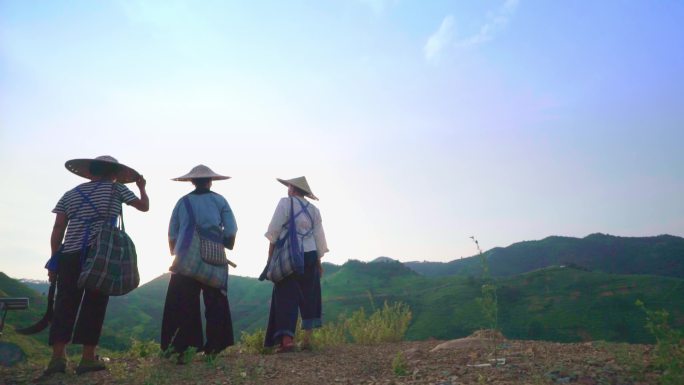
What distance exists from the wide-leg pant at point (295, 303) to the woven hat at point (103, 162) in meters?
2.01

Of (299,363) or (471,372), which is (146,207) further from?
(471,372)

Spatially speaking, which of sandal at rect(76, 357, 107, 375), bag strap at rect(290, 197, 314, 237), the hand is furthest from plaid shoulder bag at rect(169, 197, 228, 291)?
bag strap at rect(290, 197, 314, 237)

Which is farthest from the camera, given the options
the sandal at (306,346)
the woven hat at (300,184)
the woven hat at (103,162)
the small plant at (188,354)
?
the woven hat at (300,184)

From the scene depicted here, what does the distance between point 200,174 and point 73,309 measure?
68.3 inches

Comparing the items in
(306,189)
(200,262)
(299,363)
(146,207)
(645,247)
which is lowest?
(299,363)

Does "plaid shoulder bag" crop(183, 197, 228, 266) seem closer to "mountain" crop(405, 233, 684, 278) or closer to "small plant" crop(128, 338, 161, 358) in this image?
"small plant" crop(128, 338, 161, 358)

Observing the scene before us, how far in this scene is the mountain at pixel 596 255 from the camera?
51.4 m

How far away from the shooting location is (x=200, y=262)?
15.7ft

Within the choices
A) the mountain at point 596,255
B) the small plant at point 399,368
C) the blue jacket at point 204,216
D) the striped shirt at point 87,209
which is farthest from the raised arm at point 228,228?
the mountain at point 596,255

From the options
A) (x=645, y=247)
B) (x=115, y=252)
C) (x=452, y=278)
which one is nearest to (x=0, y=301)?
(x=115, y=252)

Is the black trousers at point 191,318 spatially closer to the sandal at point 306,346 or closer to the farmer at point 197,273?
the farmer at point 197,273

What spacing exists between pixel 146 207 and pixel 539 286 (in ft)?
113

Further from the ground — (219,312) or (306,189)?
(306,189)

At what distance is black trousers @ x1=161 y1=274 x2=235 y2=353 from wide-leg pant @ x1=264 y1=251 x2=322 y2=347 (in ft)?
2.17
